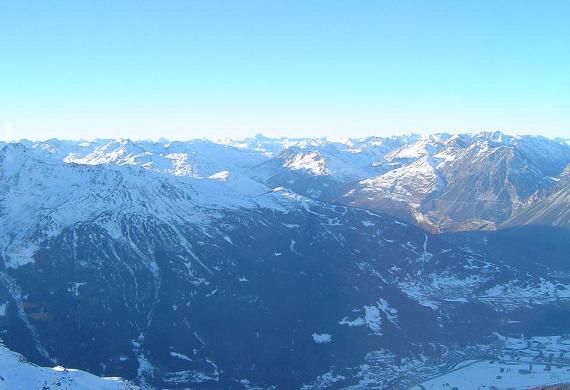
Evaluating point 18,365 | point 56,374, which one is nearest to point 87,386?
point 56,374

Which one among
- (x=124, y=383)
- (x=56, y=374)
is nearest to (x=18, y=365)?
(x=56, y=374)

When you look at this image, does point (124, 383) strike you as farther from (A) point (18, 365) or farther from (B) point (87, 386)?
(A) point (18, 365)

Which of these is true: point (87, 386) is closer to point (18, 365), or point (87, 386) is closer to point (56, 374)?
point (56, 374)

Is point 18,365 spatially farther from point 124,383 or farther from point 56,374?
point 124,383

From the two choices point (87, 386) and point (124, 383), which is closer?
point (87, 386)
